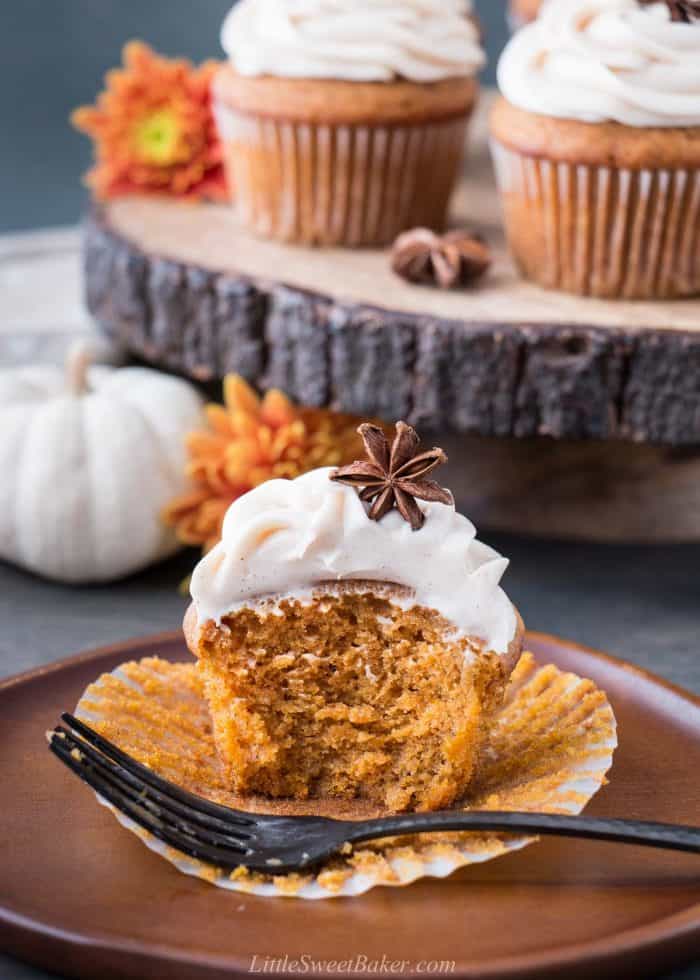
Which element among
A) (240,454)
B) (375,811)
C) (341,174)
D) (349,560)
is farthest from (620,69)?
(375,811)

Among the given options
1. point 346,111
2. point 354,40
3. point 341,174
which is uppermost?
point 354,40

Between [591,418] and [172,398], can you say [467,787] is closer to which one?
[591,418]

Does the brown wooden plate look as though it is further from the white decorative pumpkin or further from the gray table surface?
the white decorative pumpkin

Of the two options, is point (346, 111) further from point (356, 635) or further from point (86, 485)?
point (356, 635)

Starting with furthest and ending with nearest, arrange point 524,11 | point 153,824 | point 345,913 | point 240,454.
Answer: point 524,11, point 240,454, point 153,824, point 345,913

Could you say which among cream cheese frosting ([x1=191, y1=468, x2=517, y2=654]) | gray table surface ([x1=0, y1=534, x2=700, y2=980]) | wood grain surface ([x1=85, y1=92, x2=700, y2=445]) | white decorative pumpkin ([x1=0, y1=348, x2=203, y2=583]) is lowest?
gray table surface ([x1=0, y1=534, x2=700, y2=980])

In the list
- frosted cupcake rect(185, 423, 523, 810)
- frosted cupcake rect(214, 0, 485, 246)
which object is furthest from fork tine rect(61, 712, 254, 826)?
frosted cupcake rect(214, 0, 485, 246)
